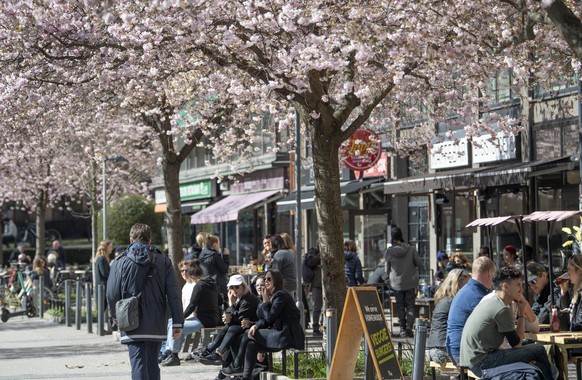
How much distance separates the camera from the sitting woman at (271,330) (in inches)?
546

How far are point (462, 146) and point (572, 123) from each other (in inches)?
167

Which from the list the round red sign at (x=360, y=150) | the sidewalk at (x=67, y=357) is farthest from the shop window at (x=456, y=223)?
the sidewalk at (x=67, y=357)

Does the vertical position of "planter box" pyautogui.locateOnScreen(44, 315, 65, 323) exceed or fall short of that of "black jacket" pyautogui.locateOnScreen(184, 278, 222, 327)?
it falls short

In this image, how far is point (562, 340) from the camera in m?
11.1

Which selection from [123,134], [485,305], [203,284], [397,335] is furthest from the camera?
[123,134]

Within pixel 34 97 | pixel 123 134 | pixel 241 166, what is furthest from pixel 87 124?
pixel 34 97

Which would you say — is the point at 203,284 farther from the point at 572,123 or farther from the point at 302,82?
the point at 572,123

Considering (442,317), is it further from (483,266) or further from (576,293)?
A: (576,293)

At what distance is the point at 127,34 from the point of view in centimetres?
1436

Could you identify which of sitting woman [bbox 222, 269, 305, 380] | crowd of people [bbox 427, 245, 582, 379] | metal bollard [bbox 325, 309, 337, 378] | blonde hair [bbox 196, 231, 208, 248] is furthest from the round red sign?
crowd of people [bbox 427, 245, 582, 379]

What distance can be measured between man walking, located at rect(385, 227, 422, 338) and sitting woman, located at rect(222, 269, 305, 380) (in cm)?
604

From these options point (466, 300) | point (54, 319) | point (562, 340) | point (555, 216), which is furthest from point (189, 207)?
point (466, 300)

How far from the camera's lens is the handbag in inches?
442

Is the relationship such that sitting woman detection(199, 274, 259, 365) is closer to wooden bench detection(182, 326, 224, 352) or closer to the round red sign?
wooden bench detection(182, 326, 224, 352)
